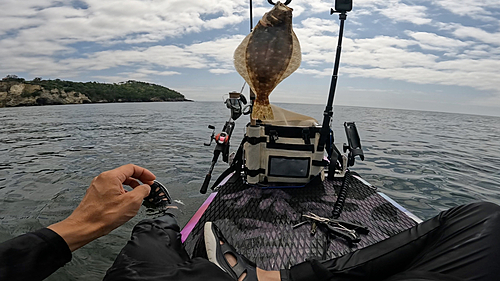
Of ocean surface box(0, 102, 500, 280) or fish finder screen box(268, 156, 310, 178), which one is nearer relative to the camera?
fish finder screen box(268, 156, 310, 178)

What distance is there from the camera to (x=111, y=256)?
3635mm

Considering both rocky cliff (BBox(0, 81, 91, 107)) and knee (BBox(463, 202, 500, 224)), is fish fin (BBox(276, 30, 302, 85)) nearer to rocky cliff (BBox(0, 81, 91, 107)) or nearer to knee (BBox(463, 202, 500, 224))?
knee (BBox(463, 202, 500, 224))

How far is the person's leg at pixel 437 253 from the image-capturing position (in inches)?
50.0

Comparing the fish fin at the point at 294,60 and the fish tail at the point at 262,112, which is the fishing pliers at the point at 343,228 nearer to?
the fish tail at the point at 262,112

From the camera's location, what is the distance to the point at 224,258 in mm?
1938

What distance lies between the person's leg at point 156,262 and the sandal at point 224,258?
406 millimetres

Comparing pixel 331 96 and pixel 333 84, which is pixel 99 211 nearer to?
pixel 331 96

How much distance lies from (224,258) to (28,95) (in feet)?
222

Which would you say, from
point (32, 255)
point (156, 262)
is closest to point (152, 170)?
point (156, 262)

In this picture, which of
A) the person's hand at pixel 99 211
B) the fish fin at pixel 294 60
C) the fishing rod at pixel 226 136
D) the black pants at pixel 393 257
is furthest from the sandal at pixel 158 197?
the fishing rod at pixel 226 136

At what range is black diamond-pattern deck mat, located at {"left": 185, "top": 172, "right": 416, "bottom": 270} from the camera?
2.55 metres

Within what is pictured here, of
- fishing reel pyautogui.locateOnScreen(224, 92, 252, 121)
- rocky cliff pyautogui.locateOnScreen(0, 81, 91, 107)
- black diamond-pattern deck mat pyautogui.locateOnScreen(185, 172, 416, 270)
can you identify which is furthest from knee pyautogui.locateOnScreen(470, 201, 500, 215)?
rocky cliff pyautogui.locateOnScreen(0, 81, 91, 107)

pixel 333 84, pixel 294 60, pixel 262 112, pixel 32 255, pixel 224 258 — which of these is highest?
pixel 294 60

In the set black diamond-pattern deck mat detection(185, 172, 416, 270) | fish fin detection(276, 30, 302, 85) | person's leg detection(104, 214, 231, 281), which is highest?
fish fin detection(276, 30, 302, 85)
